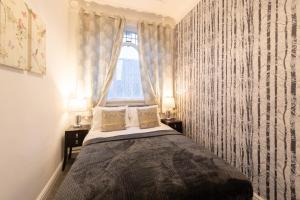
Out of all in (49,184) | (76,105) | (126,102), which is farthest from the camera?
(126,102)

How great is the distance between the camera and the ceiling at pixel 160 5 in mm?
2840

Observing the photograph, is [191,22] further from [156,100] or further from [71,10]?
[71,10]

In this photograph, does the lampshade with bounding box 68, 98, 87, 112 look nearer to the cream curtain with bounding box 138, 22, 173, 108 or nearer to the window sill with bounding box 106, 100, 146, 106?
the window sill with bounding box 106, 100, 146, 106

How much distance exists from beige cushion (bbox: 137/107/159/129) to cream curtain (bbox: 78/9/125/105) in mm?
818

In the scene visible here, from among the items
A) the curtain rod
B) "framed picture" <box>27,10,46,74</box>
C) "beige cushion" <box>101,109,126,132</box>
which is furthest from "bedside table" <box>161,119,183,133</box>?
"framed picture" <box>27,10,46,74</box>

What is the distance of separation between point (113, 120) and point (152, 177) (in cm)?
148

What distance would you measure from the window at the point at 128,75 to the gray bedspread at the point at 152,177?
166 centimetres

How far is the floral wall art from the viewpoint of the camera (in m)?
1.08

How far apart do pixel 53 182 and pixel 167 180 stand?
5.66 feet

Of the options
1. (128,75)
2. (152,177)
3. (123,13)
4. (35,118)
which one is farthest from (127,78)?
(152,177)

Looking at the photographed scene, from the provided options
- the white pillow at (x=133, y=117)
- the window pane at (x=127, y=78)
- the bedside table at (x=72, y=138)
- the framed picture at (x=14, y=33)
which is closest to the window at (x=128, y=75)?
the window pane at (x=127, y=78)

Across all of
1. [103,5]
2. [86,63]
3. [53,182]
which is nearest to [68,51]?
[86,63]

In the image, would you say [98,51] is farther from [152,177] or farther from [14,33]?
[152,177]

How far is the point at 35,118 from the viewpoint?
1576mm
